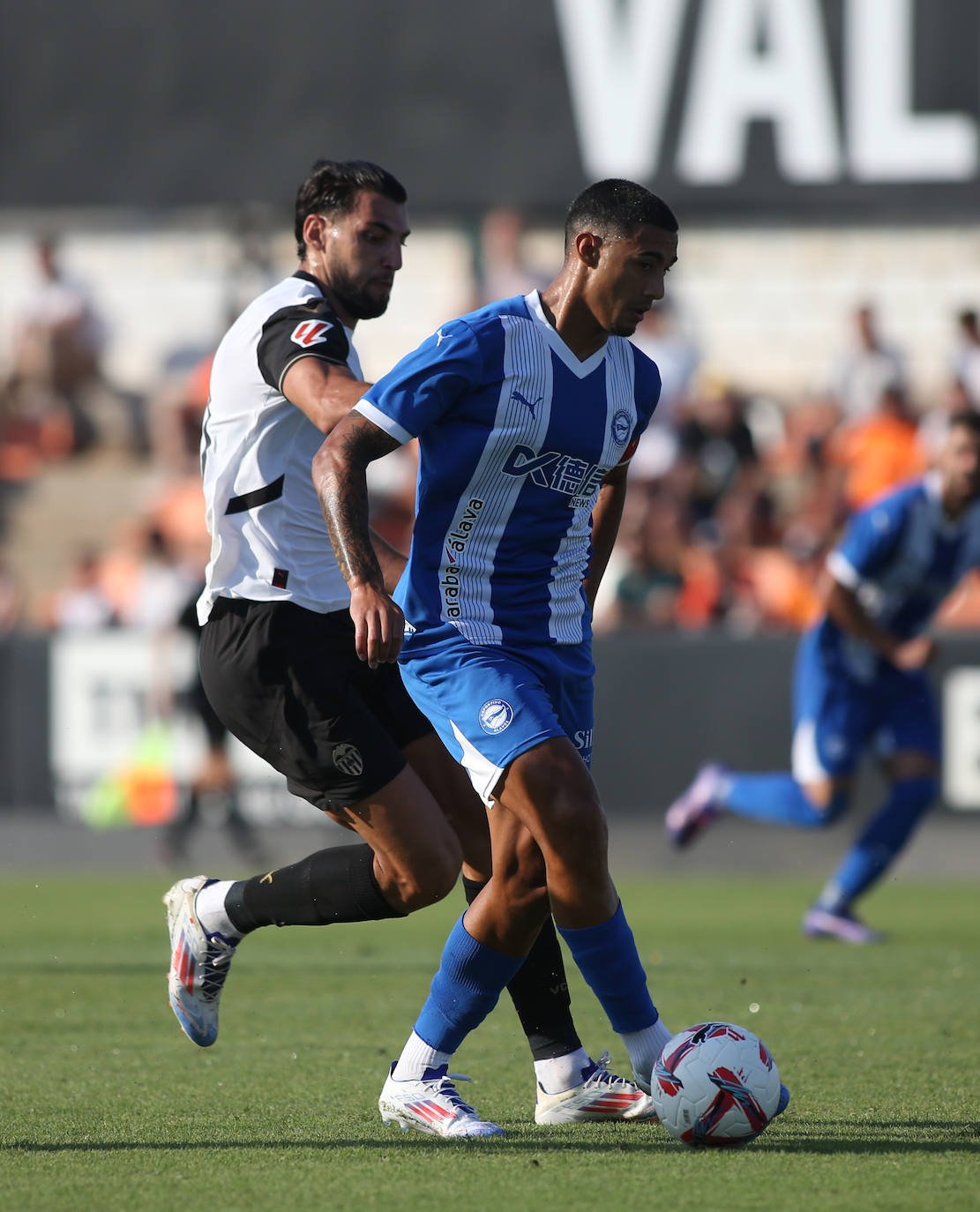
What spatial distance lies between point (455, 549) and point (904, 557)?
449cm

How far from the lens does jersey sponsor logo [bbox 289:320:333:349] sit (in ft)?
15.6

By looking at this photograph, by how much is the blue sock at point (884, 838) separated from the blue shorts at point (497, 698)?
4.30 meters

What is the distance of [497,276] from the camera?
1591cm

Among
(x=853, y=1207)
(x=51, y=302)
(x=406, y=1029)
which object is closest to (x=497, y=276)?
(x=51, y=302)

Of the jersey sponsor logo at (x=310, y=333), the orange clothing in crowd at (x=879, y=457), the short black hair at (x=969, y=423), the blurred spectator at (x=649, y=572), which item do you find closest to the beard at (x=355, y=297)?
the jersey sponsor logo at (x=310, y=333)

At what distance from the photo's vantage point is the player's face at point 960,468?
8.23 meters

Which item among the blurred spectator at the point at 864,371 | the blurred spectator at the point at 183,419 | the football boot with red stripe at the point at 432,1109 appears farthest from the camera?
the blurred spectator at the point at 183,419

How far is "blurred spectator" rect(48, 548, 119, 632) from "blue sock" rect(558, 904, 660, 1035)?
8665 mm

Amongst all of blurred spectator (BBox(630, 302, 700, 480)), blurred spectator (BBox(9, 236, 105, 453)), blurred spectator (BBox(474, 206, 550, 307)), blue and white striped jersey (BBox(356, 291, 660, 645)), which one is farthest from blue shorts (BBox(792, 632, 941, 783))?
blurred spectator (BBox(9, 236, 105, 453))

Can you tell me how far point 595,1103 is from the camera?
4.71 meters

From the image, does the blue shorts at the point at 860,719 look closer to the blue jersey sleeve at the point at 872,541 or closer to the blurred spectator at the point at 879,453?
the blue jersey sleeve at the point at 872,541

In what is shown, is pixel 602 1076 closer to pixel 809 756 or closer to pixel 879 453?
pixel 809 756

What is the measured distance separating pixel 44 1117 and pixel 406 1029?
1727mm

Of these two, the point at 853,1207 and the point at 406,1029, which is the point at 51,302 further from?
the point at 853,1207
